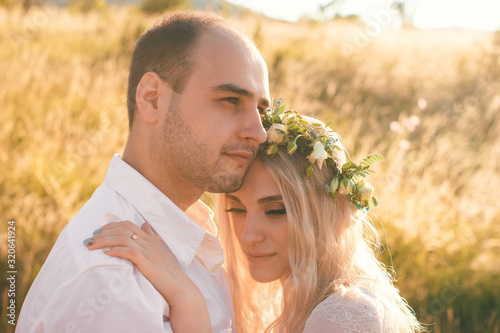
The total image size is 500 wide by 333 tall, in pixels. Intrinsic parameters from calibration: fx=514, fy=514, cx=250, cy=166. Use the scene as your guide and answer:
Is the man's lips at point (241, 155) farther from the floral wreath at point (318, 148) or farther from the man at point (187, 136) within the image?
the floral wreath at point (318, 148)

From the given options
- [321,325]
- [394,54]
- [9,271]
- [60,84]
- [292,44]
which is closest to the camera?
[321,325]

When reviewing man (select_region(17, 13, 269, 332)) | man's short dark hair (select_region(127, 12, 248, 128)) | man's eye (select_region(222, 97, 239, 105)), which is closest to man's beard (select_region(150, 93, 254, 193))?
man (select_region(17, 13, 269, 332))

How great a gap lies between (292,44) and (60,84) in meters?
7.86

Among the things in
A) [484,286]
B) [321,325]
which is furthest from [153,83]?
[484,286]

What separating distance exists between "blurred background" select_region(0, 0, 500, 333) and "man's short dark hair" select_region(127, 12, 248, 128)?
216 centimetres

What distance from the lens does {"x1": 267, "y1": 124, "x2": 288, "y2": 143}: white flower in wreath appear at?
10.2 ft

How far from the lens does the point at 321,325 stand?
2.66 meters

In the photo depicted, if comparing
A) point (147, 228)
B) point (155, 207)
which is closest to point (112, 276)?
point (147, 228)

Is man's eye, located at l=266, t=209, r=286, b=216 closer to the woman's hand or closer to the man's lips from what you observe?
the man's lips

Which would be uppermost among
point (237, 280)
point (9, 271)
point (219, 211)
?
point (219, 211)

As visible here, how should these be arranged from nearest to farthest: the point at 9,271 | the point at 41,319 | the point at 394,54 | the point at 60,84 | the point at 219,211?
the point at 41,319 < the point at 219,211 < the point at 9,271 < the point at 60,84 < the point at 394,54

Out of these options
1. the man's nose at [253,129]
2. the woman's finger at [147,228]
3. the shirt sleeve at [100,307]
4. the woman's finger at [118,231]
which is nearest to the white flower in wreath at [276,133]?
the man's nose at [253,129]

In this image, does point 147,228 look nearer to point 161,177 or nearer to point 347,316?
point 161,177

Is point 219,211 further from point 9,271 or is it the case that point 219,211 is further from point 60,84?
point 60,84
